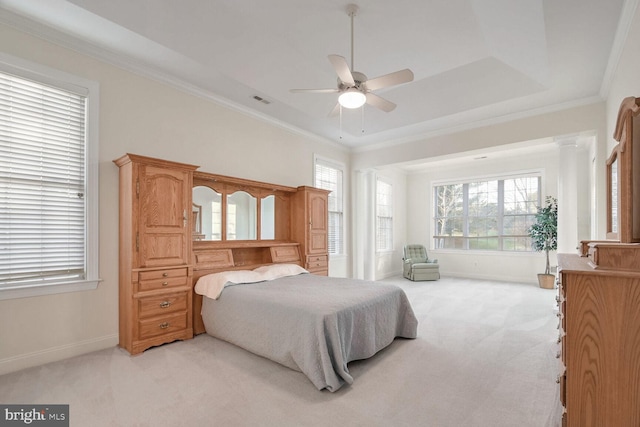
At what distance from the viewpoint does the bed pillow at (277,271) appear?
13.0 feet

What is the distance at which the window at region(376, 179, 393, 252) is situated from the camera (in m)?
7.83

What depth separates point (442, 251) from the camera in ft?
27.3

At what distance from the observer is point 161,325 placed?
325cm

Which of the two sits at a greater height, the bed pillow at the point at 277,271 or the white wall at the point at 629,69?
the white wall at the point at 629,69

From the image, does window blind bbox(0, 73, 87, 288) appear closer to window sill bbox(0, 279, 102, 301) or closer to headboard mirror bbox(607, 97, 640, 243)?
window sill bbox(0, 279, 102, 301)

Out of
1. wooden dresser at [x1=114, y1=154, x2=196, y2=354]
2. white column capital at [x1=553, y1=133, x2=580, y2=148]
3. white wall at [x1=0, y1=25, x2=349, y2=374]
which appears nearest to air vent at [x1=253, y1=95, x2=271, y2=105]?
white wall at [x1=0, y1=25, x2=349, y2=374]

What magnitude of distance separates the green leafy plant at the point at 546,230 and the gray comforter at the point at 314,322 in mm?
4652

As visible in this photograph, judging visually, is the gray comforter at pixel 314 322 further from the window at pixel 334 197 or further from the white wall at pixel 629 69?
the white wall at pixel 629 69

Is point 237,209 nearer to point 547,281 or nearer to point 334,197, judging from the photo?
point 334,197

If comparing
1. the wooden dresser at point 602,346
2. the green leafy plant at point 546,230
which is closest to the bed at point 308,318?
the wooden dresser at point 602,346

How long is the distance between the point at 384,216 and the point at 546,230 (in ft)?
11.3

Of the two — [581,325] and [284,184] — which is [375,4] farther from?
[284,184]

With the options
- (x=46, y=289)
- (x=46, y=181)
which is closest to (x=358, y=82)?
(x=46, y=181)

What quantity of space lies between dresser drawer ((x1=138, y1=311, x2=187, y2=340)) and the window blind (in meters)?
0.80
